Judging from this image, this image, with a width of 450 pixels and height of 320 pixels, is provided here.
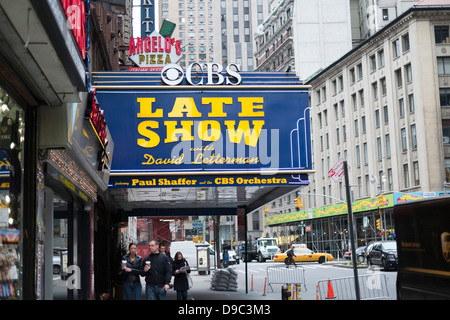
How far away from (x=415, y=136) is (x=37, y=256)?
54.6 meters

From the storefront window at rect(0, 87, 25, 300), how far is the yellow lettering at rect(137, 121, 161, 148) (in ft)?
25.9

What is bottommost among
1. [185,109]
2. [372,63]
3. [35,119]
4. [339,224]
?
[339,224]

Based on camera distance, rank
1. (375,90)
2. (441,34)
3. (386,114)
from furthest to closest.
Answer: (375,90) < (386,114) < (441,34)

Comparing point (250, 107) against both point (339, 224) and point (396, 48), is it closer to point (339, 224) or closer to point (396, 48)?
point (396, 48)

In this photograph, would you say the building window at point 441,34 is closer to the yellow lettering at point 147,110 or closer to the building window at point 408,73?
the building window at point 408,73

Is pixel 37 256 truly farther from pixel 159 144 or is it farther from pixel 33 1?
pixel 159 144

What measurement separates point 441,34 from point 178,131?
50618mm

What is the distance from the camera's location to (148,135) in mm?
15094

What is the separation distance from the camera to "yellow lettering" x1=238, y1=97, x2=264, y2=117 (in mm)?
15227

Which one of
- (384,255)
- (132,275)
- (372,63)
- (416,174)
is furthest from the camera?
(372,63)

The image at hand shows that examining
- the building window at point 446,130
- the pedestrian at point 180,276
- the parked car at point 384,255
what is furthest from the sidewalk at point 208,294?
the building window at point 446,130

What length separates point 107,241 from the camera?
19.5 meters

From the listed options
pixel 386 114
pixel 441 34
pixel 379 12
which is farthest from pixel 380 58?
pixel 379 12

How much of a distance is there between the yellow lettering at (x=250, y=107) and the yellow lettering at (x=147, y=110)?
2.05 metres
